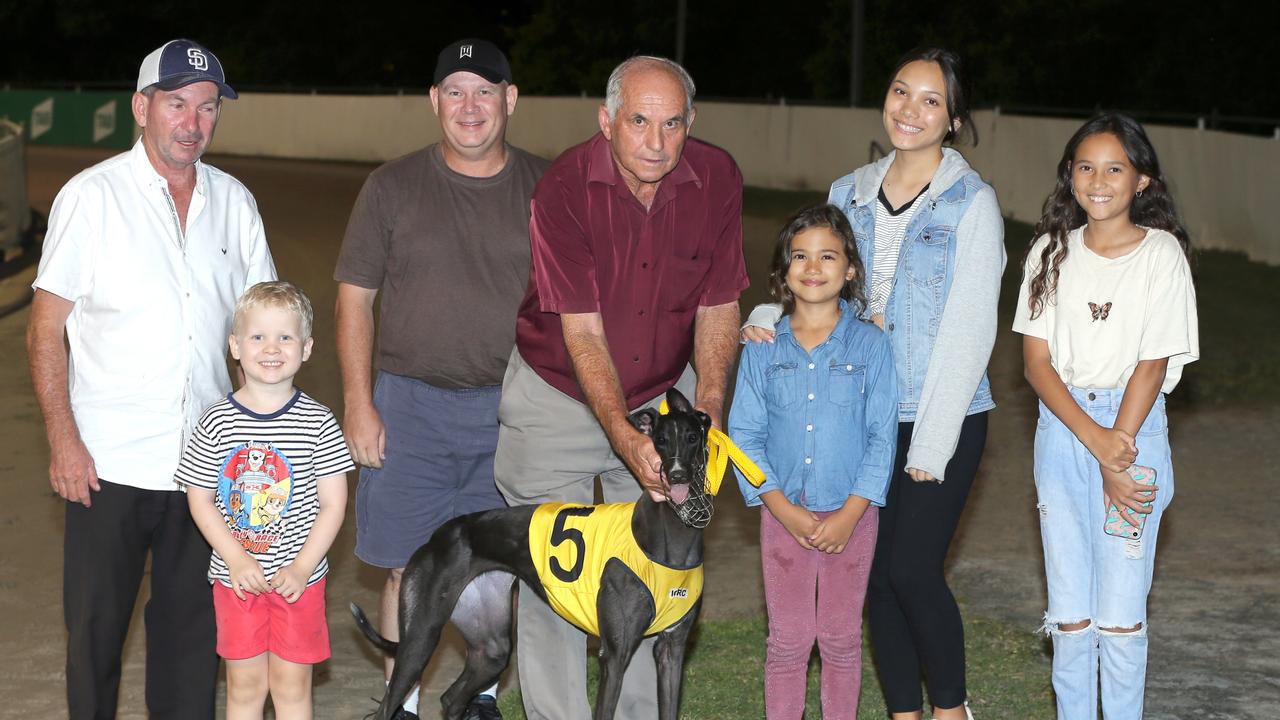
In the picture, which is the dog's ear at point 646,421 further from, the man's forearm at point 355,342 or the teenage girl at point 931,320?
the man's forearm at point 355,342

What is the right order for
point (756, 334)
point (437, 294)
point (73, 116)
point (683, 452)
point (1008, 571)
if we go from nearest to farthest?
point (683, 452)
point (756, 334)
point (437, 294)
point (1008, 571)
point (73, 116)

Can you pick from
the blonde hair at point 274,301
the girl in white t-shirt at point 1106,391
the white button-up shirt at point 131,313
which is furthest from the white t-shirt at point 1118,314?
the white button-up shirt at point 131,313

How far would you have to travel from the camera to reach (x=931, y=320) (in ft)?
14.2

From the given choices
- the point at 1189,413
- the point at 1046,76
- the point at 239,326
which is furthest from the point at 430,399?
the point at 1046,76

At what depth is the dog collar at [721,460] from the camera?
4.05m

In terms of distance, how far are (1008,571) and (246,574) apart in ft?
13.4

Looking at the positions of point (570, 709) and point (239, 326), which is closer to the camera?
point (239, 326)

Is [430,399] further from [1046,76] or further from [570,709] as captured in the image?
[1046,76]

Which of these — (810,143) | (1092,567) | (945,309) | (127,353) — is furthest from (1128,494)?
(810,143)

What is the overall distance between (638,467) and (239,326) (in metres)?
1.21

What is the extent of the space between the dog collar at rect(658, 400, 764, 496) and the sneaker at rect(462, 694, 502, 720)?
1297 mm

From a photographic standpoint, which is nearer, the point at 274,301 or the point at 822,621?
the point at 274,301

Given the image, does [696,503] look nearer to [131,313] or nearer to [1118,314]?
[1118,314]

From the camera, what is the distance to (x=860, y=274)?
4.34 metres
